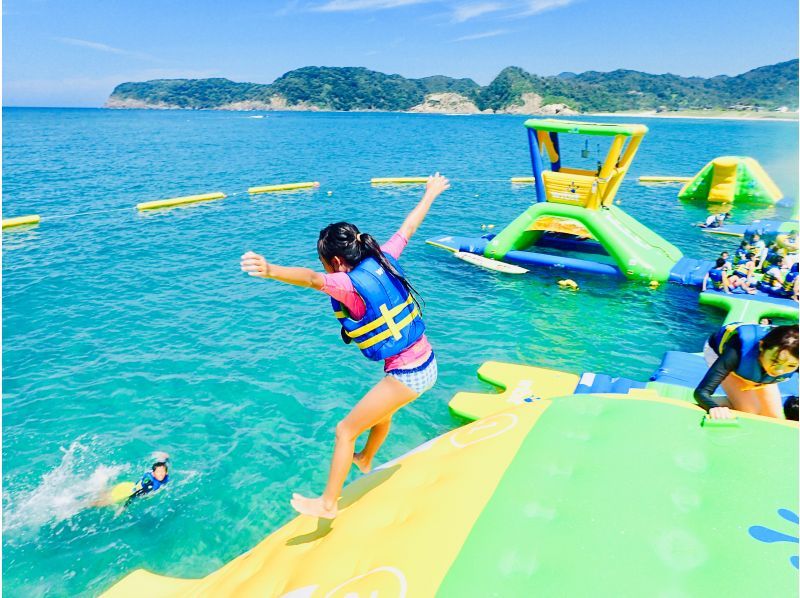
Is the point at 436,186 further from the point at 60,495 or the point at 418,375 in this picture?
the point at 60,495

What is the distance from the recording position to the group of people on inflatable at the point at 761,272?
11758 millimetres

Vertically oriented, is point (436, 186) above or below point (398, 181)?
above

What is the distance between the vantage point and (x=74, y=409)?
868 centimetres

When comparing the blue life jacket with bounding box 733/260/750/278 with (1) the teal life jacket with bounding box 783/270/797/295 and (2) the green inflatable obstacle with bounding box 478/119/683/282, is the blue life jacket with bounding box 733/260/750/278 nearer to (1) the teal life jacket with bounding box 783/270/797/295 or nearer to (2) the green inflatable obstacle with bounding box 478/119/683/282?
(1) the teal life jacket with bounding box 783/270/797/295

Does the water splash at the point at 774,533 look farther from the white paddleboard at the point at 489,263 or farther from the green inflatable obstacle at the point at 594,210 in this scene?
the white paddleboard at the point at 489,263

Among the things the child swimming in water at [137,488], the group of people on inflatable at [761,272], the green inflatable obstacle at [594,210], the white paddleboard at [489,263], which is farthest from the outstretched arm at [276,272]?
the group of people on inflatable at [761,272]

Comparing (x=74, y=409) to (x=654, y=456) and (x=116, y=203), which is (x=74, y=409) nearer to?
(x=654, y=456)

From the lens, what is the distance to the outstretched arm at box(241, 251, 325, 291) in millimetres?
2938

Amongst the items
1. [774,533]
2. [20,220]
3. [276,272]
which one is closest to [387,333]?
[276,272]

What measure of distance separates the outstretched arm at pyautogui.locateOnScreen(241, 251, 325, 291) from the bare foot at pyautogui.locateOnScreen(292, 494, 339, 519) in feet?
5.40

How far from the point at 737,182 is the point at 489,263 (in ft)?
57.5

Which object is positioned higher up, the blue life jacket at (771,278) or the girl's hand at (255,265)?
the girl's hand at (255,265)

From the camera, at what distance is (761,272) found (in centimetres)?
1262

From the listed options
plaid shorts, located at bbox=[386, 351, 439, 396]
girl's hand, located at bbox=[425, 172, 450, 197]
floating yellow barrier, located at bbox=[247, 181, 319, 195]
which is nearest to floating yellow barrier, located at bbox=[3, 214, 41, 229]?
floating yellow barrier, located at bbox=[247, 181, 319, 195]
